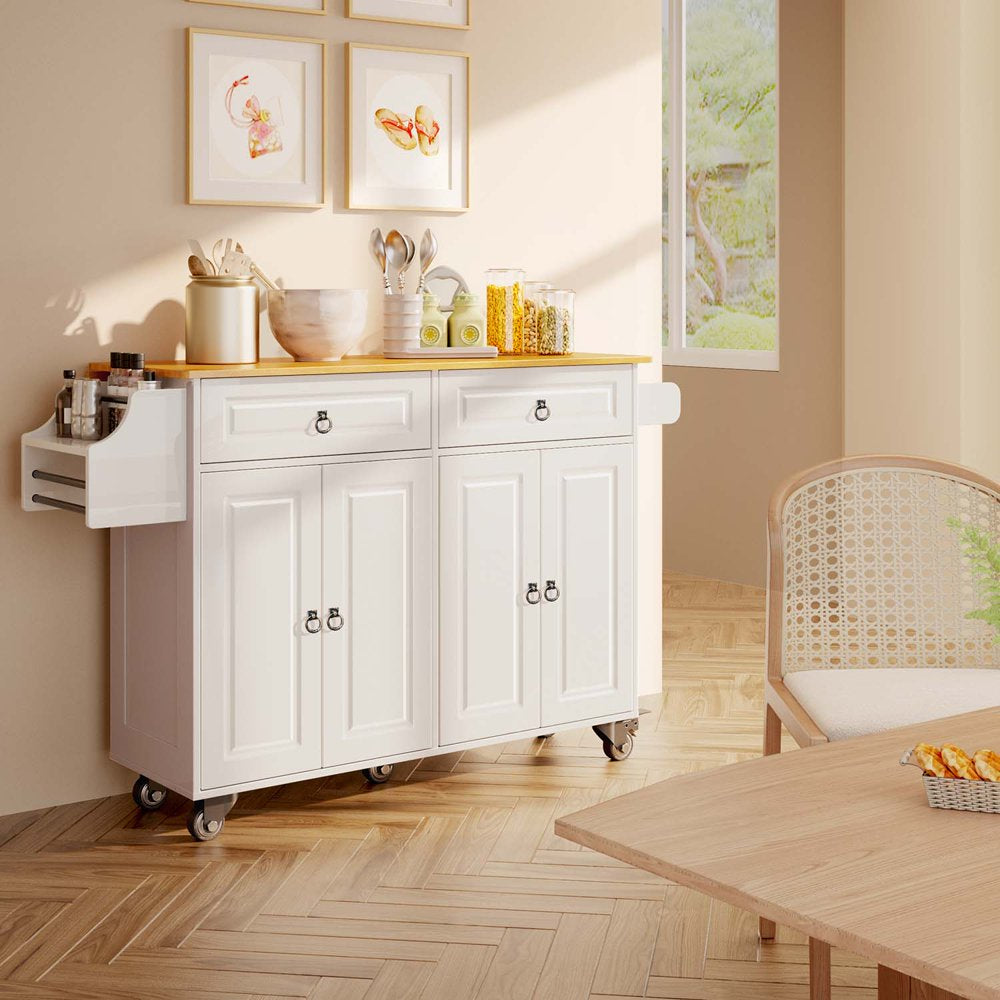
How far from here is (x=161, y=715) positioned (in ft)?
11.8

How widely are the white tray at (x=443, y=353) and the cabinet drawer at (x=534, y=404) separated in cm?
10

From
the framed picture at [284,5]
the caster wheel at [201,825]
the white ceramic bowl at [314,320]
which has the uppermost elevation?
the framed picture at [284,5]

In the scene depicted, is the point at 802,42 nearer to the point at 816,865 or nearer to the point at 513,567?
the point at 513,567

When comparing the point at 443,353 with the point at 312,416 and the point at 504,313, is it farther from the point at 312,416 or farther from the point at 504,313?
the point at 312,416

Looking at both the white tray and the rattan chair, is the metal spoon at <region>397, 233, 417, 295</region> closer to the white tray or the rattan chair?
the white tray

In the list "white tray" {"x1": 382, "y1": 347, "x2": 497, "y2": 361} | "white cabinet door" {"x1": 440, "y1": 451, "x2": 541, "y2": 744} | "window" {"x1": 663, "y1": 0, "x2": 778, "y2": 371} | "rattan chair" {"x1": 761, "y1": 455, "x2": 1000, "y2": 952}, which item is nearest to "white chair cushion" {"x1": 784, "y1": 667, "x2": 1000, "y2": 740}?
"rattan chair" {"x1": 761, "y1": 455, "x2": 1000, "y2": 952}

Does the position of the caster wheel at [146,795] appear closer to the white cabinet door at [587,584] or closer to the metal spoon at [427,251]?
the white cabinet door at [587,584]

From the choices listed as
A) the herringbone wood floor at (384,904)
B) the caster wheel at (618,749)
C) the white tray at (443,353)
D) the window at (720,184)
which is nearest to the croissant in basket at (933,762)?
the herringbone wood floor at (384,904)

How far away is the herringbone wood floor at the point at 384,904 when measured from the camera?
2.80 m

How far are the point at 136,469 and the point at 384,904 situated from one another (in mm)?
1072

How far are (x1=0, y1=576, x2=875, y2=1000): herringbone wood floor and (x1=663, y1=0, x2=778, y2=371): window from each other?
3.13 metres

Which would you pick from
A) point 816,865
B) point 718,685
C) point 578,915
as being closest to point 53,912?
point 578,915

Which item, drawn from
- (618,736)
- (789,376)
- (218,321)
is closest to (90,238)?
(218,321)

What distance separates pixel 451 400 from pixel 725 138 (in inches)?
140
